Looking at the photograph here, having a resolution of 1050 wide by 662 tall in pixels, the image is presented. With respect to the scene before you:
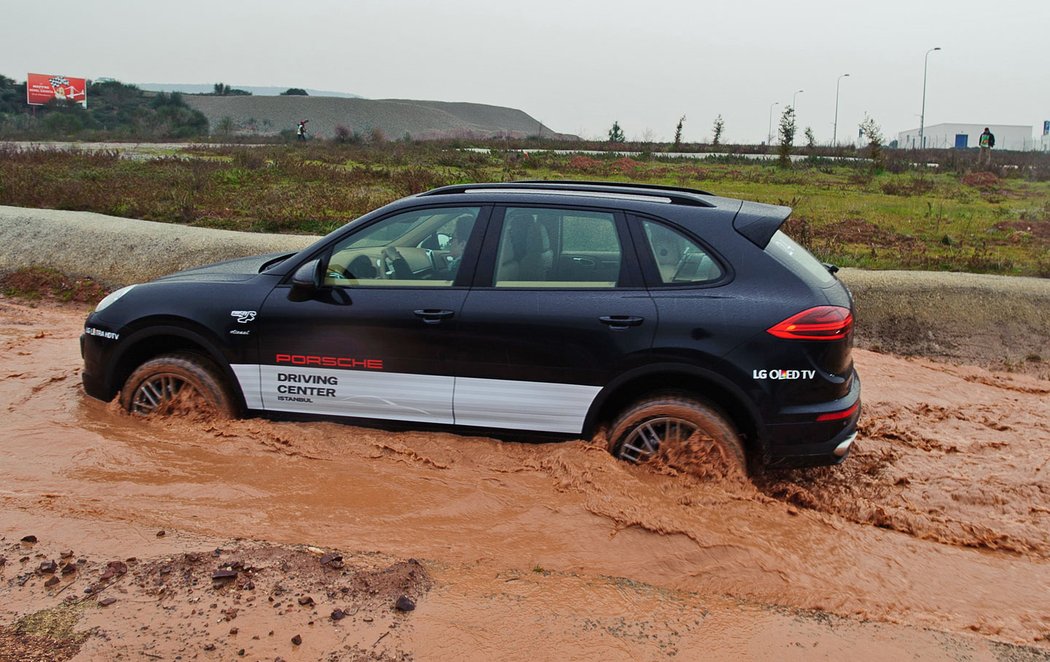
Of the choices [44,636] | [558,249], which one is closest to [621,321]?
[558,249]

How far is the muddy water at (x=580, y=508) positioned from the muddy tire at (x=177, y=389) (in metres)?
0.10

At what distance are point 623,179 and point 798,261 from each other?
1741 cm

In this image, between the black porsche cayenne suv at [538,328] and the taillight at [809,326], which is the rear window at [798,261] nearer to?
the black porsche cayenne suv at [538,328]

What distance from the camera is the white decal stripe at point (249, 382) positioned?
16.9ft

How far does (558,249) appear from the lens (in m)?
4.84

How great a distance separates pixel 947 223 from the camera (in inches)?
595

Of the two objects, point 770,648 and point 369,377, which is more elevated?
point 369,377

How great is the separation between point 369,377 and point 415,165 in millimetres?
19679

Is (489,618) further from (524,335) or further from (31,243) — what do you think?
(31,243)

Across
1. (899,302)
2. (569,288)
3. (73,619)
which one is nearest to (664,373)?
(569,288)

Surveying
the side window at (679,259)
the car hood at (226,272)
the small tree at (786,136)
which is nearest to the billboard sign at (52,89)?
the small tree at (786,136)

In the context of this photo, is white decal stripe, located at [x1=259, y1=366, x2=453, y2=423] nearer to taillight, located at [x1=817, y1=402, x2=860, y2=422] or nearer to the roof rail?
the roof rail

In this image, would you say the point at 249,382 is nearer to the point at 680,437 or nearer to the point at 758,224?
the point at 680,437

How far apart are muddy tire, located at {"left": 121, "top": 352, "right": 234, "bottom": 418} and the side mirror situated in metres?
0.78
